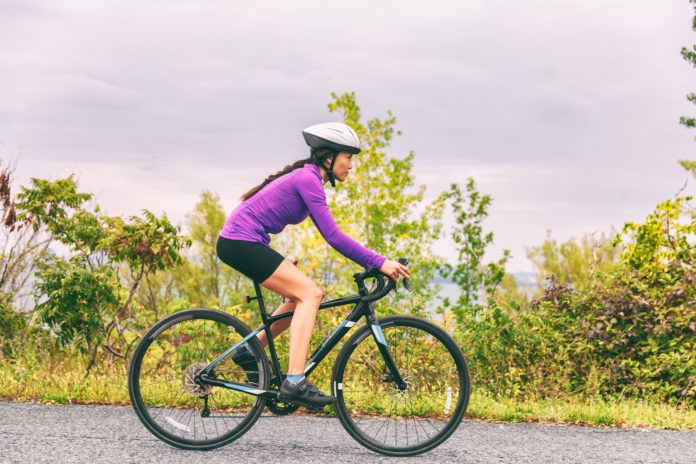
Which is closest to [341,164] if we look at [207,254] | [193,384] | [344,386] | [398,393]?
[344,386]

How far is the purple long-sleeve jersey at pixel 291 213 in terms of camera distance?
4.86 meters

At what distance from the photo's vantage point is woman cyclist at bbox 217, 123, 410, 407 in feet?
16.0

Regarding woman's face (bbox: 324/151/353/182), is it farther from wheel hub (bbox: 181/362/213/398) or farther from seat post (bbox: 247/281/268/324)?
wheel hub (bbox: 181/362/213/398)

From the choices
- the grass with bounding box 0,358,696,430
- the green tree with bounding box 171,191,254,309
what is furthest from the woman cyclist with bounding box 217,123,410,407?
Result: the green tree with bounding box 171,191,254,309

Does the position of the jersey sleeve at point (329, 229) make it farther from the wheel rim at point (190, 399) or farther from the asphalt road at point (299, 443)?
the asphalt road at point (299, 443)

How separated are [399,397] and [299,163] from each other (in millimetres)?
1709

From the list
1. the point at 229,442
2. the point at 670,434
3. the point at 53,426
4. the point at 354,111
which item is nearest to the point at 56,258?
the point at 53,426

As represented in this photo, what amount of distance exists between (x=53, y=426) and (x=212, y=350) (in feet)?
4.08

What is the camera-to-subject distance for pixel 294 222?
5098 mm

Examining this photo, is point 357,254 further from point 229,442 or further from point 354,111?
point 354,111

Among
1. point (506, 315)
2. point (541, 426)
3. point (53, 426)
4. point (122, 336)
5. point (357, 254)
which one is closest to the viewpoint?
point (357, 254)

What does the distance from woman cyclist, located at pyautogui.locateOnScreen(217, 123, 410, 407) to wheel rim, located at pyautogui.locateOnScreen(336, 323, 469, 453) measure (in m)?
0.35

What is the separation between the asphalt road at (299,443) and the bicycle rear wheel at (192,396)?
11 cm

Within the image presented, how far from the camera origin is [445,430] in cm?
508
